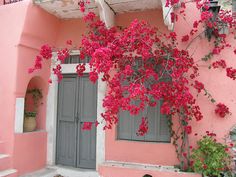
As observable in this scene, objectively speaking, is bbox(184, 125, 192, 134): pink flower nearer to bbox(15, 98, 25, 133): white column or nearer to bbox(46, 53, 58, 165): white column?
bbox(46, 53, 58, 165): white column

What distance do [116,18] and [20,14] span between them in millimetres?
2078

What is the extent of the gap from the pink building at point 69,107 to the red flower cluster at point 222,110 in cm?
11

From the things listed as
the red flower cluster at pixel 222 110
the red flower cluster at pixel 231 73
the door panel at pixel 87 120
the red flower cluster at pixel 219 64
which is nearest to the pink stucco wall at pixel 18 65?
the door panel at pixel 87 120

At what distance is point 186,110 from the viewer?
4215 millimetres

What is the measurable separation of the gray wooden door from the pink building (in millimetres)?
23

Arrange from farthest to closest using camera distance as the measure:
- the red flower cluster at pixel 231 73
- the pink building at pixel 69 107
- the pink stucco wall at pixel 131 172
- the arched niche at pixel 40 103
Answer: the arched niche at pixel 40 103 → the pink building at pixel 69 107 → the pink stucco wall at pixel 131 172 → the red flower cluster at pixel 231 73

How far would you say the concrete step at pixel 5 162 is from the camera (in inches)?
179

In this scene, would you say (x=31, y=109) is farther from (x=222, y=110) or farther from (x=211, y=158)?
(x=222, y=110)

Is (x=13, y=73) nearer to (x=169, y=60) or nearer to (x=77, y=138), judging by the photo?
(x=77, y=138)

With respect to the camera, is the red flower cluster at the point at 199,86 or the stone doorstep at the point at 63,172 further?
the stone doorstep at the point at 63,172

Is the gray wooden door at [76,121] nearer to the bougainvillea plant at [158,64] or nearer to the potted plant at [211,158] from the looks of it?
the bougainvillea plant at [158,64]

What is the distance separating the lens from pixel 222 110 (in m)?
4.30

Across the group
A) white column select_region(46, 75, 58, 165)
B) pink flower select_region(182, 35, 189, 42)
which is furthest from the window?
white column select_region(46, 75, 58, 165)

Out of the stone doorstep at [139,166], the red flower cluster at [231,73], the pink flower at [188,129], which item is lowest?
the stone doorstep at [139,166]
